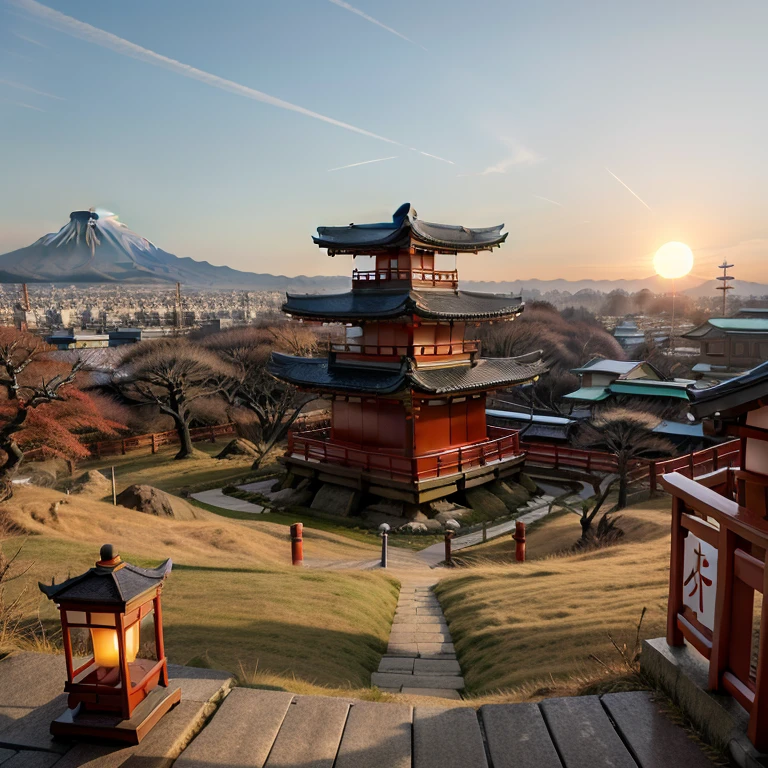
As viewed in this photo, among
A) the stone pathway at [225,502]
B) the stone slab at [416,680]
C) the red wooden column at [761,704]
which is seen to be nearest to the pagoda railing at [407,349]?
the stone pathway at [225,502]

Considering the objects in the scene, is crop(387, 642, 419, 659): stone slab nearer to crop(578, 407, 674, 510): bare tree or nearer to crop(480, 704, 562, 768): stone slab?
crop(480, 704, 562, 768): stone slab

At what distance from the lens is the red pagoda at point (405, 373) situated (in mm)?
20594

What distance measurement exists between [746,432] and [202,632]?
7.21 metres

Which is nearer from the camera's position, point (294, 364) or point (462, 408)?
point (462, 408)

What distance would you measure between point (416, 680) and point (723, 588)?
4665 millimetres

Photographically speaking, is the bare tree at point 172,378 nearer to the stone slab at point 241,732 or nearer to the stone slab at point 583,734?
the stone slab at point 241,732

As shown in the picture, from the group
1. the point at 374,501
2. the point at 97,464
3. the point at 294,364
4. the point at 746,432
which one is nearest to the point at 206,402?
the point at 97,464

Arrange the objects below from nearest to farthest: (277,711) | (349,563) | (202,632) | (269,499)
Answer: (277,711) → (202,632) → (349,563) → (269,499)

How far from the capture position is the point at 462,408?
903 inches

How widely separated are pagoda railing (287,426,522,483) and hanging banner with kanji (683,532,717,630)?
1461cm

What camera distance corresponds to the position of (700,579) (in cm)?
521

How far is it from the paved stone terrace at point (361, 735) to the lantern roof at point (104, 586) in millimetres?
1318

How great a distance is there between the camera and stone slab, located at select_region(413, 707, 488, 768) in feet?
16.0

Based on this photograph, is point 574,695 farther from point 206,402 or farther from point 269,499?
point 206,402
